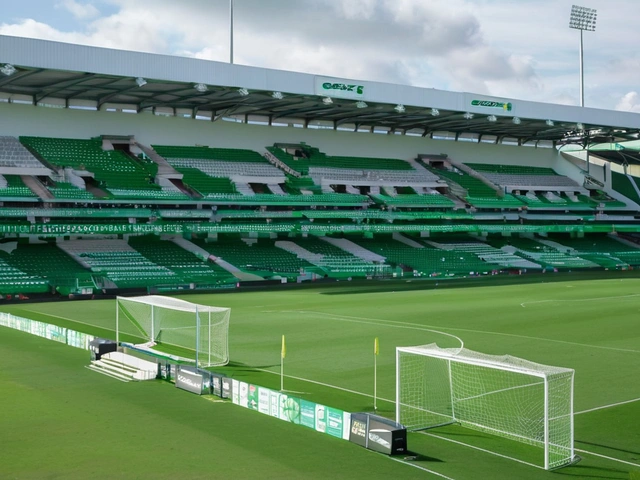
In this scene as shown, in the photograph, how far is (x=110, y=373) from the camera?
20.2 metres

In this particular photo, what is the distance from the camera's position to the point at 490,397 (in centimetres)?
1697

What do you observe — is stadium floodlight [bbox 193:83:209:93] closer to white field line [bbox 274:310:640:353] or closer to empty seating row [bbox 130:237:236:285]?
empty seating row [bbox 130:237:236:285]

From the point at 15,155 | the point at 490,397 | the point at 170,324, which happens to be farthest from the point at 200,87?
the point at 490,397

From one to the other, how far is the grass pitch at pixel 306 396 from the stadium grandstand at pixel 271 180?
13.6 metres

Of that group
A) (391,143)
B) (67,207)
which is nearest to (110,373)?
(67,207)

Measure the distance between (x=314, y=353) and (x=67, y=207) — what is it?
1163 inches

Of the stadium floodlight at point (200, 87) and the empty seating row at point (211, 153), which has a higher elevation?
the stadium floodlight at point (200, 87)

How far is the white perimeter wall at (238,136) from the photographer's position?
52406mm

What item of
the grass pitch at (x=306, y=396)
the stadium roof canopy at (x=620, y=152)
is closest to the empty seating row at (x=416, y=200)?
the stadium roof canopy at (x=620, y=152)

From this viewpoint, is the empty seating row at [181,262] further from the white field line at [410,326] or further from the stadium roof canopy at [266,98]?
the white field line at [410,326]

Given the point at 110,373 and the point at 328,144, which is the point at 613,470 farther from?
the point at 328,144

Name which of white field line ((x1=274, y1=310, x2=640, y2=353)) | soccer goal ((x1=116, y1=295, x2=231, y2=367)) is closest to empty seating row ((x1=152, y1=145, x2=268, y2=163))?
white field line ((x1=274, y1=310, x2=640, y2=353))

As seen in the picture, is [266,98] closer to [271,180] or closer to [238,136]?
[271,180]

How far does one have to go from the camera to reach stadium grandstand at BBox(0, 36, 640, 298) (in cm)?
4684
